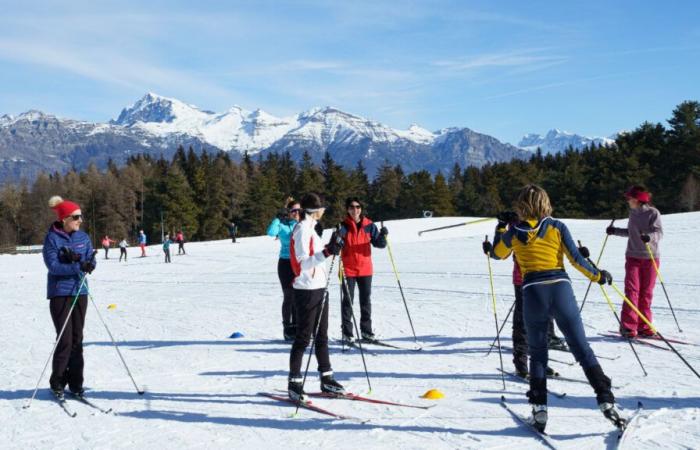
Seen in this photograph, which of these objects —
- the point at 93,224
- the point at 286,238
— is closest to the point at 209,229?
the point at 93,224

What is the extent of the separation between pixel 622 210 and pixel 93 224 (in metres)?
62.4

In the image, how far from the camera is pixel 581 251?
4.89m

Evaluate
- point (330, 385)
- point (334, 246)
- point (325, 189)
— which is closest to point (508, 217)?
point (334, 246)

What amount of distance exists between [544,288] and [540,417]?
102 cm

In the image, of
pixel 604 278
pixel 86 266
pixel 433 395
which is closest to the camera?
pixel 604 278

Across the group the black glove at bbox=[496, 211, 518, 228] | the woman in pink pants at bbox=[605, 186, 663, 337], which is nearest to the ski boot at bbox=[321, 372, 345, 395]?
the black glove at bbox=[496, 211, 518, 228]

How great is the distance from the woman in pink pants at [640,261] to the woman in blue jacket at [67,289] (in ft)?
21.7

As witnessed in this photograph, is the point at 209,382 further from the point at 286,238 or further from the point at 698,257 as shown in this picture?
the point at 698,257

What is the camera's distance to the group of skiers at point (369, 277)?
15.1 ft

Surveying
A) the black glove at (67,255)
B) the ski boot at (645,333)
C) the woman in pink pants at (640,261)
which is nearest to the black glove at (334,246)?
Answer: the black glove at (67,255)

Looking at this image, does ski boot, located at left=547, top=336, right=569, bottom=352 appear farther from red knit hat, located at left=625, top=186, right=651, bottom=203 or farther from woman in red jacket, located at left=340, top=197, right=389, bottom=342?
woman in red jacket, located at left=340, top=197, right=389, bottom=342

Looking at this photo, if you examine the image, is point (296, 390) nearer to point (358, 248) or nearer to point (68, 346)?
point (68, 346)

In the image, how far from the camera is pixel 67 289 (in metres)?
5.94

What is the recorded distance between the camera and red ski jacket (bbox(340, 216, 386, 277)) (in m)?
7.85
